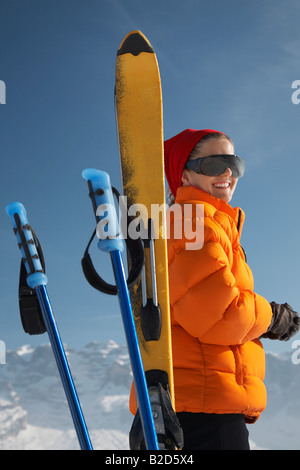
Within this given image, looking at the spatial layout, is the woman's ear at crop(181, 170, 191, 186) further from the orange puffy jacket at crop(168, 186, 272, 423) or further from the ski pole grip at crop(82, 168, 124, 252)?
the ski pole grip at crop(82, 168, 124, 252)

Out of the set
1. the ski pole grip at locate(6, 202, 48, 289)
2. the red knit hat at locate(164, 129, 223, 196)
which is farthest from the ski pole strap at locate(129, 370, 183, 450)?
the red knit hat at locate(164, 129, 223, 196)

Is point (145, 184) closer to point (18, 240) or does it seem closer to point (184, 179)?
point (184, 179)

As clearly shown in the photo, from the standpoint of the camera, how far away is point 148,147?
304 centimetres

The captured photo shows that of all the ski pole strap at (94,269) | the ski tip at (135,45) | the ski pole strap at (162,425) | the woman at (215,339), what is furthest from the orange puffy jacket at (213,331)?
the ski tip at (135,45)

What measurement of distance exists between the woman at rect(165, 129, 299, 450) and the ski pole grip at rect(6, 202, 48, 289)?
97cm

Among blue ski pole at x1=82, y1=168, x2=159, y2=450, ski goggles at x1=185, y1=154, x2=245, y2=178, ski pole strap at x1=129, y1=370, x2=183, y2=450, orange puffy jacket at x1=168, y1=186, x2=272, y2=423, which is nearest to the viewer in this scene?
blue ski pole at x1=82, y1=168, x2=159, y2=450

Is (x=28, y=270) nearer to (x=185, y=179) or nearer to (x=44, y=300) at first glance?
(x=44, y=300)

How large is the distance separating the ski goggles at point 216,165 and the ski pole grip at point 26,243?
167 centimetres

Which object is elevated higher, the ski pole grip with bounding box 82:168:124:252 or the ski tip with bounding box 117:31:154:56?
the ski tip with bounding box 117:31:154:56

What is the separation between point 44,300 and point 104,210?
50cm

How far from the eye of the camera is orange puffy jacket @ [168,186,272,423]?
2717 millimetres

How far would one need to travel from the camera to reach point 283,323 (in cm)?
310

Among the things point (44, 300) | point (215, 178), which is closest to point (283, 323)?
point (215, 178)
